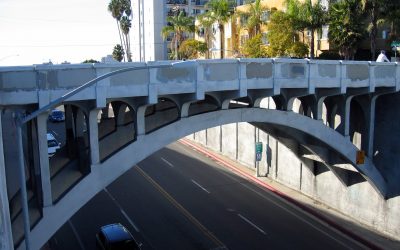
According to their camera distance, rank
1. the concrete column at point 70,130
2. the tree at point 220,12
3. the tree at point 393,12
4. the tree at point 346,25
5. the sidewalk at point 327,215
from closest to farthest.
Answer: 1. the concrete column at point 70,130
2. the sidewalk at point 327,215
3. the tree at point 393,12
4. the tree at point 346,25
5. the tree at point 220,12

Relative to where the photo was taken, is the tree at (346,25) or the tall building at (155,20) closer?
the tree at (346,25)

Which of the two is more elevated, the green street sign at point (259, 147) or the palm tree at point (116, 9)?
the palm tree at point (116, 9)

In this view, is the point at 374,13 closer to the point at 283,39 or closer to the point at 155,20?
the point at 283,39

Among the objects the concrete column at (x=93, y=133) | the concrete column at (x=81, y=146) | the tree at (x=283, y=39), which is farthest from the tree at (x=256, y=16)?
the concrete column at (x=93, y=133)

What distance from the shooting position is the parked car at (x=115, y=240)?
60.1 feet

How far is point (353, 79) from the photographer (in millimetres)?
19500

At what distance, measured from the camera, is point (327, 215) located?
24.3 m

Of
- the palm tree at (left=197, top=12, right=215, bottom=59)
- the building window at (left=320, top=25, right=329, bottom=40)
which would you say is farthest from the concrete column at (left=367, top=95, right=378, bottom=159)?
the palm tree at (left=197, top=12, right=215, bottom=59)

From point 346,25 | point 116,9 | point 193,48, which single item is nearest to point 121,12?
point 116,9

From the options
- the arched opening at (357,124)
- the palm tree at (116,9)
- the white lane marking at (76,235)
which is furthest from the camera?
the palm tree at (116,9)

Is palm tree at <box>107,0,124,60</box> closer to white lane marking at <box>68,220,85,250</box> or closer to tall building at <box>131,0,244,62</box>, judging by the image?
tall building at <box>131,0,244,62</box>

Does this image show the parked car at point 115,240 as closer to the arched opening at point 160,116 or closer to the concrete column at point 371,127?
the arched opening at point 160,116

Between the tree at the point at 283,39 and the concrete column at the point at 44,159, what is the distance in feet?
95.3

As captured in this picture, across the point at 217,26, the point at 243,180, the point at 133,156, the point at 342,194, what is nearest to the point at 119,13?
the point at 217,26
